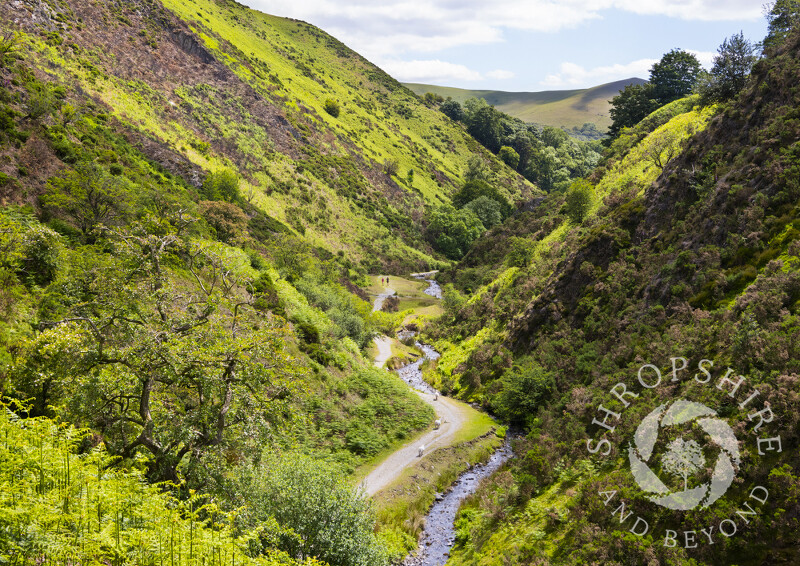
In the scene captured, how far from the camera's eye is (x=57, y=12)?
62438 millimetres

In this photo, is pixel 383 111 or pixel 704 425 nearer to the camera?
pixel 704 425

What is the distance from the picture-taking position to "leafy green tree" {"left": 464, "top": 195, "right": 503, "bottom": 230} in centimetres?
10444

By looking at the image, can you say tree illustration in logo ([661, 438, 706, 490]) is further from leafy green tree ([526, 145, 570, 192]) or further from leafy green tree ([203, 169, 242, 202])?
leafy green tree ([526, 145, 570, 192])

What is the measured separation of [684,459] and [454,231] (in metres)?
91.2

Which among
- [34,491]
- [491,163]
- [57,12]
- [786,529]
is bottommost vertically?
[34,491]

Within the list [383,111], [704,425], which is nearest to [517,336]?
[704,425]

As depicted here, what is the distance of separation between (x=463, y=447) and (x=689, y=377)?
14.2 meters

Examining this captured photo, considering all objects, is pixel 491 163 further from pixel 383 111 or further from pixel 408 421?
pixel 408 421

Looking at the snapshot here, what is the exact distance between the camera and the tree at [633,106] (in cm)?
6325

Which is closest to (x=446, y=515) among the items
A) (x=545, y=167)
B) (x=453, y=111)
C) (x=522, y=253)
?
(x=522, y=253)

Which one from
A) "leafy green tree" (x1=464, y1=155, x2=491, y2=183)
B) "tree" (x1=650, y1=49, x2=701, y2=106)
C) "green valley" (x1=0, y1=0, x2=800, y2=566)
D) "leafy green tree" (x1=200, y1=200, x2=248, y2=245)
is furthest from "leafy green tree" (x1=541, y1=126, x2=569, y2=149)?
"leafy green tree" (x1=200, y1=200, x2=248, y2=245)

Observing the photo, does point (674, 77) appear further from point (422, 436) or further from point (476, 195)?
point (422, 436)

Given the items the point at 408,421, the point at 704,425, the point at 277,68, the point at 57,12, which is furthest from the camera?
the point at 277,68

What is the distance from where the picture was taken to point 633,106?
212 ft
